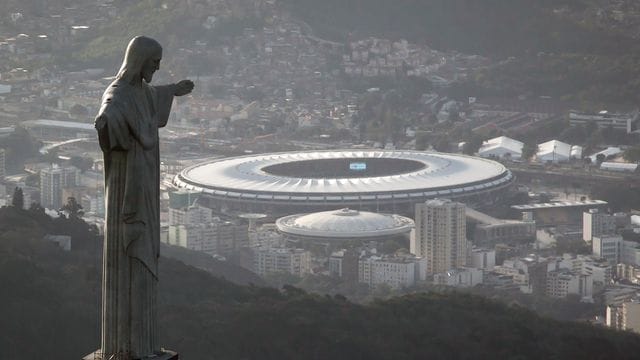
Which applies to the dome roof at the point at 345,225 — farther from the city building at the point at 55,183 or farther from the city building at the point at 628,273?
the city building at the point at 55,183

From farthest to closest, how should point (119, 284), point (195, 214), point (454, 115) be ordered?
point (454, 115) → point (195, 214) → point (119, 284)

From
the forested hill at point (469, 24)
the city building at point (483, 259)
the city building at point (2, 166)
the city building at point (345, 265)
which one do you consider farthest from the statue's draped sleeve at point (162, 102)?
the forested hill at point (469, 24)

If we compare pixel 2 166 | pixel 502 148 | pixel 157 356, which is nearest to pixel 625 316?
pixel 2 166

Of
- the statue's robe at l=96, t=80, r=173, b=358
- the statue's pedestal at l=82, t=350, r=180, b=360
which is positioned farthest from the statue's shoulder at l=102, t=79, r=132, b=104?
the statue's pedestal at l=82, t=350, r=180, b=360

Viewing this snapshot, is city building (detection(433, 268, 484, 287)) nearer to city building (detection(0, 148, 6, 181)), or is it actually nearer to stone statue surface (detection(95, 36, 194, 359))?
city building (detection(0, 148, 6, 181))

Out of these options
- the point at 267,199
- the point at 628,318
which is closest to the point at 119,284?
the point at 628,318

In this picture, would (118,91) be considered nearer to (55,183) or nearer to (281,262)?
(281,262)

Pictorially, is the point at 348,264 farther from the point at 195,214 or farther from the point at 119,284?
the point at 119,284
